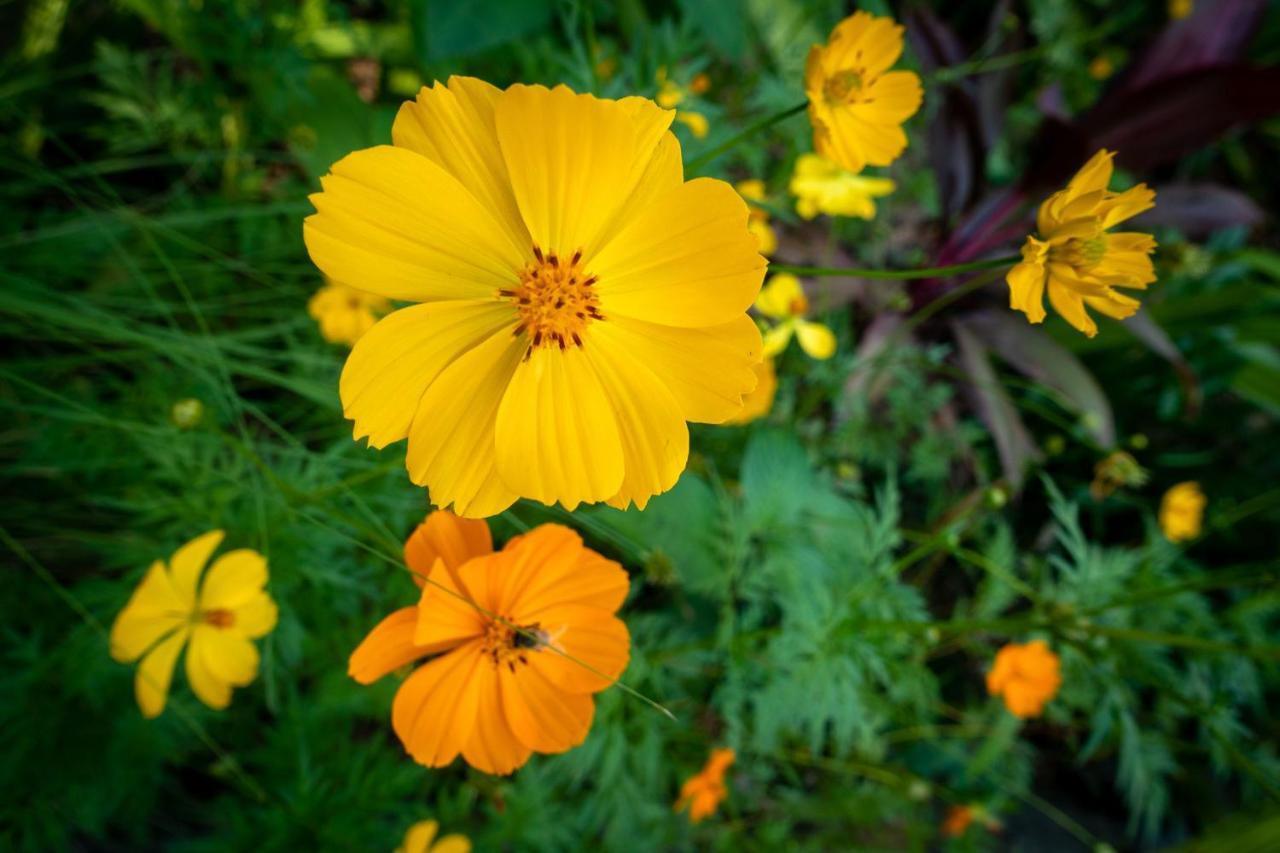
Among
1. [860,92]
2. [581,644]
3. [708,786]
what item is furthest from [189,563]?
[860,92]

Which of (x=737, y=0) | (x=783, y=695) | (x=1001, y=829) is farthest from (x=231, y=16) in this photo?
(x=1001, y=829)

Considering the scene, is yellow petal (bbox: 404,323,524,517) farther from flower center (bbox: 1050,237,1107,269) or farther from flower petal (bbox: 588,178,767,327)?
flower center (bbox: 1050,237,1107,269)

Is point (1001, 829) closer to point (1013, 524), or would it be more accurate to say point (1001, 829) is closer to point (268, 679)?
point (1013, 524)

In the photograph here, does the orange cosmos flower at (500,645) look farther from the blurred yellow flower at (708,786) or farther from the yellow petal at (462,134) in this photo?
the blurred yellow flower at (708,786)

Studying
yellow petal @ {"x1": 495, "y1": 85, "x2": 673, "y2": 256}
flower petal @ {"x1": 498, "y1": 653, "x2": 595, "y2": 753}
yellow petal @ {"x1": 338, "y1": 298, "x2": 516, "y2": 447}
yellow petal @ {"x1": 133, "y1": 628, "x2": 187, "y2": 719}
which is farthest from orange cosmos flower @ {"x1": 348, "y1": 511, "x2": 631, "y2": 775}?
yellow petal @ {"x1": 133, "y1": 628, "x2": 187, "y2": 719}

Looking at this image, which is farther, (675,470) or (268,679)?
(268,679)
